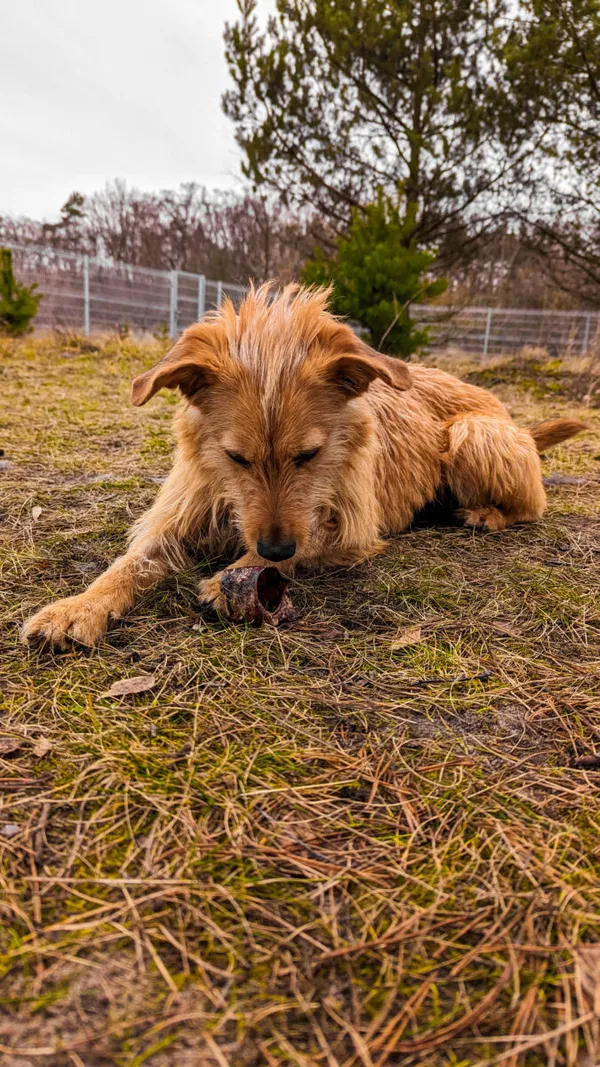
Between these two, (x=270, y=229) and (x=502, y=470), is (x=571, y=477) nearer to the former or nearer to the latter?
(x=502, y=470)

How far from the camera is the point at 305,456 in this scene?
280 cm

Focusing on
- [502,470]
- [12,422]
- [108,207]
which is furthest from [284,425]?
[108,207]

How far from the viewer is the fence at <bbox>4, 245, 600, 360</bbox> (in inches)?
706

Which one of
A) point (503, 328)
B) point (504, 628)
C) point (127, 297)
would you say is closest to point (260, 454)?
point (504, 628)

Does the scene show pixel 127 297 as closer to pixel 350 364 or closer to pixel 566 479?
pixel 566 479

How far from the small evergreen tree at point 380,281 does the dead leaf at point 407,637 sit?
7541 mm

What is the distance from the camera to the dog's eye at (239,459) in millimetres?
2748

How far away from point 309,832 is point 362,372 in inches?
77.2

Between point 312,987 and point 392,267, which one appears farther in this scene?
point 392,267

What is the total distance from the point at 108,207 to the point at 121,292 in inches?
403

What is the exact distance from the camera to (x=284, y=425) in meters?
2.69

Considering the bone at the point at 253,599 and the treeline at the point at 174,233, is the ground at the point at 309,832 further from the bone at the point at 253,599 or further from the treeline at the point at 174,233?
the treeline at the point at 174,233

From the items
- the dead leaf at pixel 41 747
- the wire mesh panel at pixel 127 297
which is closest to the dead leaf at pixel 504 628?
the dead leaf at pixel 41 747

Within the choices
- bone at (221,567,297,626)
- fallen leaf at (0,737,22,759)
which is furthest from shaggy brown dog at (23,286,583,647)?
fallen leaf at (0,737,22,759)
